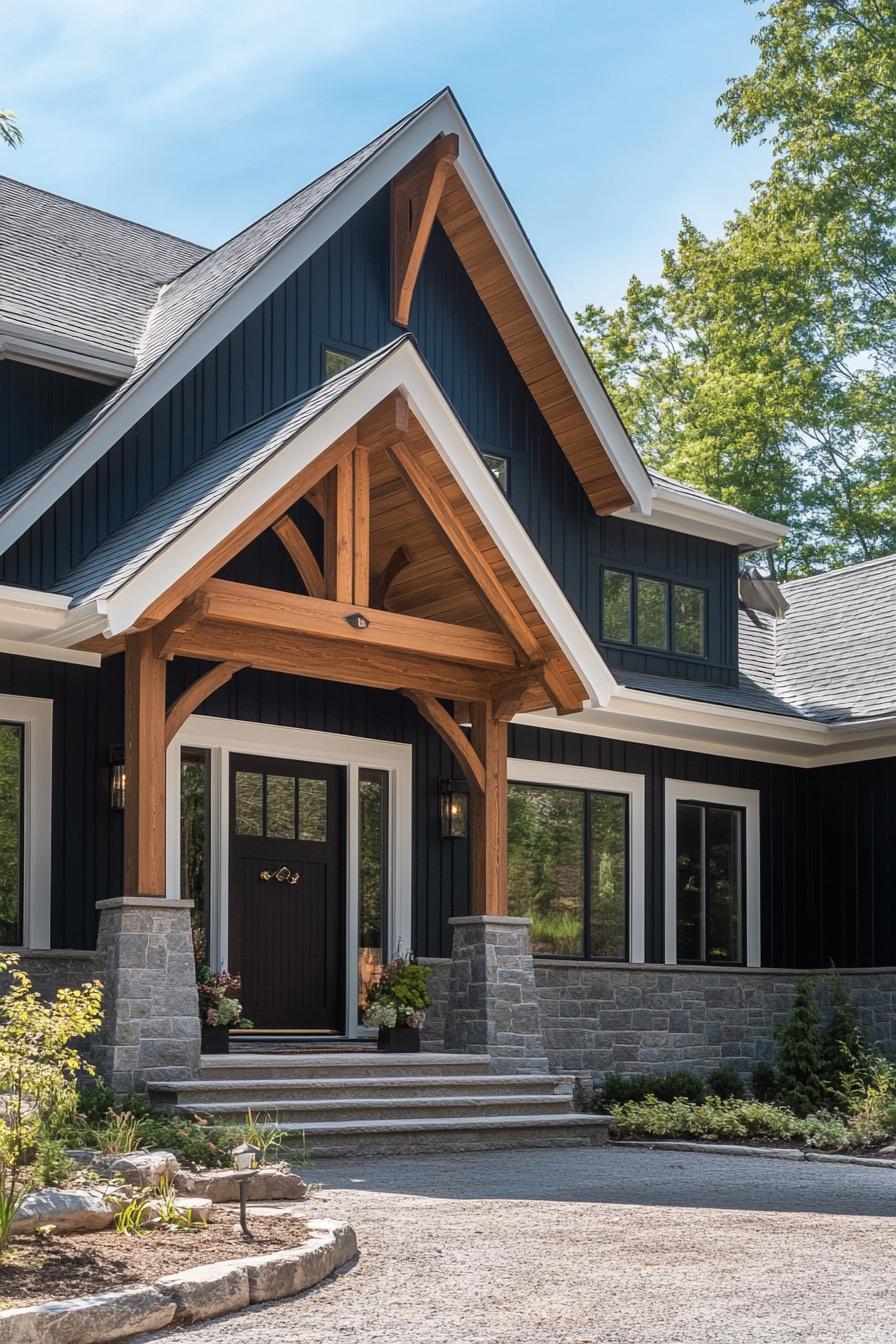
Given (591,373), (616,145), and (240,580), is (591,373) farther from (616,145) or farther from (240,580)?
(616,145)

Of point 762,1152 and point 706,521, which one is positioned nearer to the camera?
point 762,1152

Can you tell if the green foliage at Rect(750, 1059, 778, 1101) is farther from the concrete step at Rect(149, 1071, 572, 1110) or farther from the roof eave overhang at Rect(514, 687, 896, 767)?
the concrete step at Rect(149, 1071, 572, 1110)

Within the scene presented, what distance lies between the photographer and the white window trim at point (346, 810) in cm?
1276

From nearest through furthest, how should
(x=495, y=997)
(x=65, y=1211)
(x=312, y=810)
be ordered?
1. (x=65, y=1211)
2. (x=495, y=997)
3. (x=312, y=810)

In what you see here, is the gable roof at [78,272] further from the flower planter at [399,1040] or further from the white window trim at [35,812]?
the flower planter at [399,1040]

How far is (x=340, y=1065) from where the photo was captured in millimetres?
11055

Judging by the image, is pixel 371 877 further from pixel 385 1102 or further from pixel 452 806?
pixel 385 1102

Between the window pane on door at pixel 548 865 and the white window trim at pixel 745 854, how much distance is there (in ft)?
3.67

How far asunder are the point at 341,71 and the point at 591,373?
364 cm

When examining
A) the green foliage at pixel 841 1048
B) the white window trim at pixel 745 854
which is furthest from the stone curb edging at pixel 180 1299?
the white window trim at pixel 745 854

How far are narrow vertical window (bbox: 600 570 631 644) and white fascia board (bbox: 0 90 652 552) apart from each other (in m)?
0.89

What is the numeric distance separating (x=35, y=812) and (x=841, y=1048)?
24.9 ft

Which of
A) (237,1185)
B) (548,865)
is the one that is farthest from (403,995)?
(237,1185)

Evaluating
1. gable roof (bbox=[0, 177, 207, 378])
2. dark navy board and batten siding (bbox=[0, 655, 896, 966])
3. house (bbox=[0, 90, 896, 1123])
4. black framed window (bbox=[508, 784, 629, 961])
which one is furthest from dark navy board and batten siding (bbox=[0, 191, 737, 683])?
black framed window (bbox=[508, 784, 629, 961])
